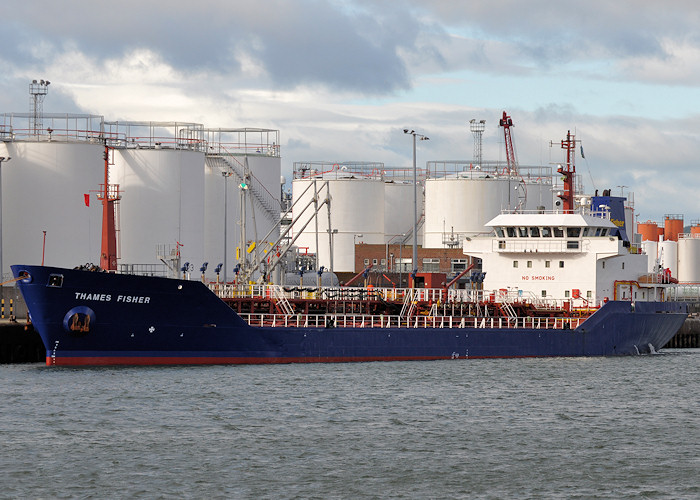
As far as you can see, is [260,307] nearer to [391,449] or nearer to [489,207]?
[391,449]

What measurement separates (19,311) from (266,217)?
25.8m

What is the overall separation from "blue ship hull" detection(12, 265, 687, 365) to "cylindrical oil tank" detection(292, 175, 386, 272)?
147ft

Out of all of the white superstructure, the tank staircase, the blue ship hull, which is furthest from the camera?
the tank staircase

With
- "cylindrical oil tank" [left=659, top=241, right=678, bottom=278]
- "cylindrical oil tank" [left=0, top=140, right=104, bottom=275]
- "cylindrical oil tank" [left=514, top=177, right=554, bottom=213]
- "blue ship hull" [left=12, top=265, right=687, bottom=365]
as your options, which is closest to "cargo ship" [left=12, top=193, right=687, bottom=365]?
"blue ship hull" [left=12, top=265, right=687, bottom=365]

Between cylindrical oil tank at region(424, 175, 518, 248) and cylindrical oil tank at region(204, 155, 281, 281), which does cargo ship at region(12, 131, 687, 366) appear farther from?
cylindrical oil tank at region(424, 175, 518, 248)

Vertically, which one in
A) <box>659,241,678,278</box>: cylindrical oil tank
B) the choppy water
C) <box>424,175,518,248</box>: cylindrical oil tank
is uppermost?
<box>424,175,518,248</box>: cylindrical oil tank

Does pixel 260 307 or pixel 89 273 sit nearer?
pixel 89 273

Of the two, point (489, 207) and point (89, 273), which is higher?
point (489, 207)

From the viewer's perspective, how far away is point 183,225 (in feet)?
213

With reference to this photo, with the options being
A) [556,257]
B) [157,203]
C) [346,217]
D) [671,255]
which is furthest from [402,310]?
[671,255]

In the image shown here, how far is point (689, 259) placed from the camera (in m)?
118

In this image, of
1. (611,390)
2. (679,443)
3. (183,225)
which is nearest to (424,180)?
(183,225)

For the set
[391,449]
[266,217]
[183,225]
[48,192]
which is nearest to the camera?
[391,449]

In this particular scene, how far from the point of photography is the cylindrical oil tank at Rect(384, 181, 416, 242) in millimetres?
97188
